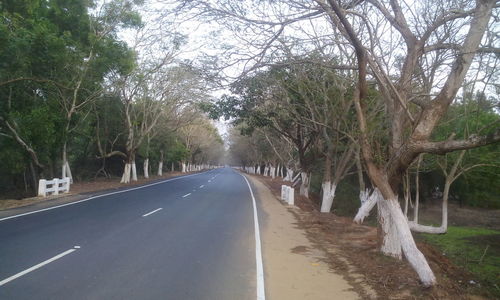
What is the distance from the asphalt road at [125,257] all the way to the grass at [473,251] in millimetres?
6847

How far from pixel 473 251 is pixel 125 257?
14.7 metres

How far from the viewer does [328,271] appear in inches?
339

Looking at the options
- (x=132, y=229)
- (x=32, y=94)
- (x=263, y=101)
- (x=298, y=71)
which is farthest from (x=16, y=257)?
(x=32, y=94)

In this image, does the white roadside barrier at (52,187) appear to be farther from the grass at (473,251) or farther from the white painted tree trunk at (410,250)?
the grass at (473,251)

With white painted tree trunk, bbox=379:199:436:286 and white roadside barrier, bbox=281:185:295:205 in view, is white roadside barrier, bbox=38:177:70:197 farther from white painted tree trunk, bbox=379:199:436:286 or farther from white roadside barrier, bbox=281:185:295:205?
white painted tree trunk, bbox=379:199:436:286

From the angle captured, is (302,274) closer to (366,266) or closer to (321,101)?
(366,266)

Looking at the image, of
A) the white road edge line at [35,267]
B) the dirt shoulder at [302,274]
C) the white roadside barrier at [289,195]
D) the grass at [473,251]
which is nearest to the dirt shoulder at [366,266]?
the dirt shoulder at [302,274]

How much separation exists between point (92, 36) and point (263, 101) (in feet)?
31.0

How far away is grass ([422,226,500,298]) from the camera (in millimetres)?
13117

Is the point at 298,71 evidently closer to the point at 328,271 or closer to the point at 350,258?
the point at 350,258

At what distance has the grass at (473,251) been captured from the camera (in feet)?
43.0

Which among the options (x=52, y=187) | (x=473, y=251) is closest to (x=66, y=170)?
(x=52, y=187)

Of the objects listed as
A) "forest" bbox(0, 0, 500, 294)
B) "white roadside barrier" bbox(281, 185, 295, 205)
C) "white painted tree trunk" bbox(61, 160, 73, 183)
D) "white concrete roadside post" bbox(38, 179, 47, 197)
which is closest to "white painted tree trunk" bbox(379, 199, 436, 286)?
"forest" bbox(0, 0, 500, 294)

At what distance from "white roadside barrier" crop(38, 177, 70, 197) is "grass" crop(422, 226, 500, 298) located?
17850 mm
